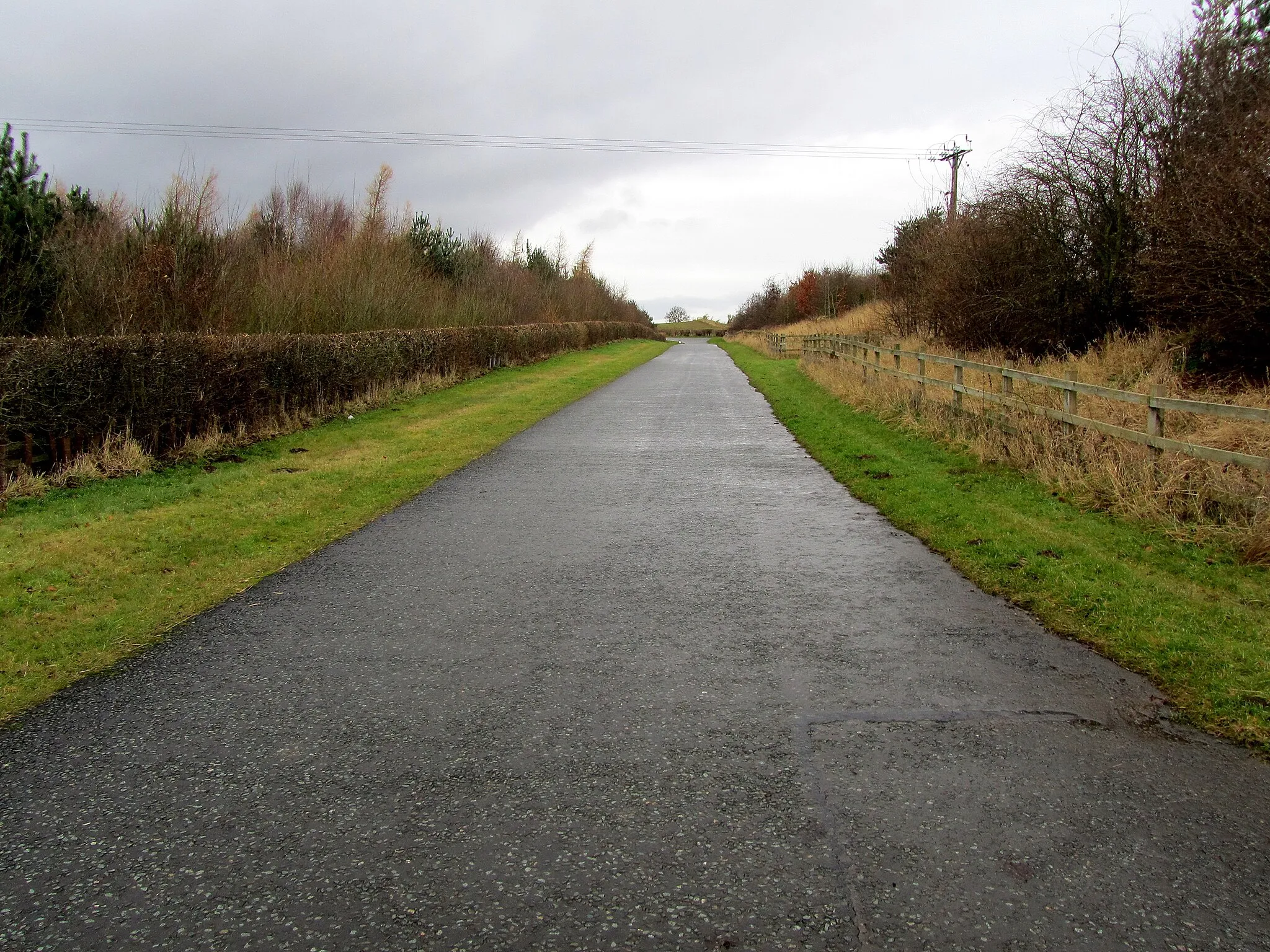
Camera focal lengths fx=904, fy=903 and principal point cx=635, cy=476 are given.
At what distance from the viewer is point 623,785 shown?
11.8ft

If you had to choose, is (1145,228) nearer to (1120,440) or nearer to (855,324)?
(1120,440)

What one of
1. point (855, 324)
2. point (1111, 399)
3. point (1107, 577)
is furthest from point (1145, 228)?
point (855, 324)

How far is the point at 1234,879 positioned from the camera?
2949 mm

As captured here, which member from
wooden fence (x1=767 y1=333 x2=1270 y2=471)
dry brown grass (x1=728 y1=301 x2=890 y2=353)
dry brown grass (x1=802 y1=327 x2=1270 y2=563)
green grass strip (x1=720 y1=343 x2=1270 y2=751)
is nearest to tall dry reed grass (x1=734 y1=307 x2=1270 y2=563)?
dry brown grass (x1=802 y1=327 x2=1270 y2=563)

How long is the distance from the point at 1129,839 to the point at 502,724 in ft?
8.34

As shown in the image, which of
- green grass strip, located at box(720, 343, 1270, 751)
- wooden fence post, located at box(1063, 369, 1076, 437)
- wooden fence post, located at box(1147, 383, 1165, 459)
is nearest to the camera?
green grass strip, located at box(720, 343, 1270, 751)

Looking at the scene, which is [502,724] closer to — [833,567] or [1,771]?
[1,771]

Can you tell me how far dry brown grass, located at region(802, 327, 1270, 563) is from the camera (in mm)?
7723

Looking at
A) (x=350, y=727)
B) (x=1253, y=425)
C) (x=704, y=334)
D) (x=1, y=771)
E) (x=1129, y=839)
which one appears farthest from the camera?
(x=704, y=334)

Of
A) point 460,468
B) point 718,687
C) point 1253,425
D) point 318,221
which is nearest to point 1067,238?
point 1253,425

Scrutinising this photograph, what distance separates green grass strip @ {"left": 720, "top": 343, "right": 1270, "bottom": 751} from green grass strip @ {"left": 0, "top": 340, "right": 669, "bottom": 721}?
18.1 feet

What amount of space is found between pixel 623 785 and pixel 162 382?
10877 millimetres

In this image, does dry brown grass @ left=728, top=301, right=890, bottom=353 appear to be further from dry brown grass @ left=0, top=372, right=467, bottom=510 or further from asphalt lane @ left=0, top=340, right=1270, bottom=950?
asphalt lane @ left=0, top=340, right=1270, bottom=950

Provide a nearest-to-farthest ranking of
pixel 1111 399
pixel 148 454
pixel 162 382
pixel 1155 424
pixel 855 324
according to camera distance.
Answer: pixel 1155 424 → pixel 1111 399 → pixel 148 454 → pixel 162 382 → pixel 855 324
